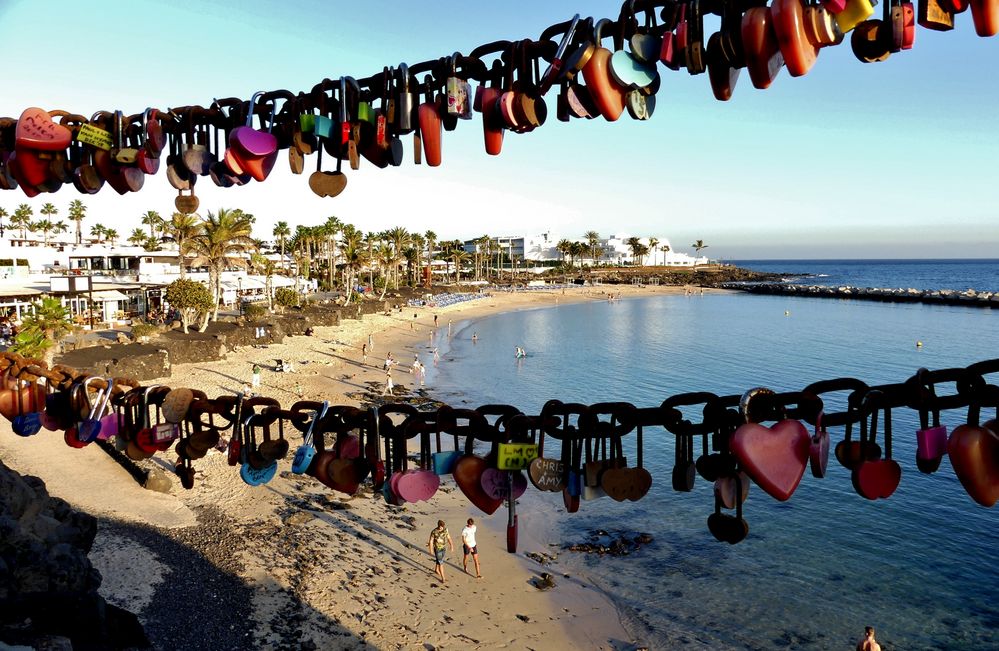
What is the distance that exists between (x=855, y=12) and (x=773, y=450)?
56.3 inches

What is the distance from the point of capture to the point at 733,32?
77.0 inches

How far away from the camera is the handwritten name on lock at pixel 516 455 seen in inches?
98.9

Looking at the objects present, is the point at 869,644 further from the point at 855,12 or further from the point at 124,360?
the point at 124,360

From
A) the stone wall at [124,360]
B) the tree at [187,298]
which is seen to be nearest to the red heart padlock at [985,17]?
the stone wall at [124,360]

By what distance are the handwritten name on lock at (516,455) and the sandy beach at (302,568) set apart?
6321 mm

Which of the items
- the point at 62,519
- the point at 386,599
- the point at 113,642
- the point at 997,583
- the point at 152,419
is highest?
the point at 152,419

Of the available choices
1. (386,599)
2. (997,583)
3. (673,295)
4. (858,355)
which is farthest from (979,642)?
(673,295)

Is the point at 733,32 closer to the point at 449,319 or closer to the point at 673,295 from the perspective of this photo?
the point at 449,319

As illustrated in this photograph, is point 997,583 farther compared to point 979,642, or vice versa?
point 997,583

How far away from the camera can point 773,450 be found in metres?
2.07

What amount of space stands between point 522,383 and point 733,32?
40.1 meters

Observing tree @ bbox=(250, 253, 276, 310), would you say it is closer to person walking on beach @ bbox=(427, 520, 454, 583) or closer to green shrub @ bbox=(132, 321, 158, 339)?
green shrub @ bbox=(132, 321, 158, 339)

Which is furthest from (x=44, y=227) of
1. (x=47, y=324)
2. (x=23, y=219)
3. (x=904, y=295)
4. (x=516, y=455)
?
(x=904, y=295)

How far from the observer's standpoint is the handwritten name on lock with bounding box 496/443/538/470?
251cm
